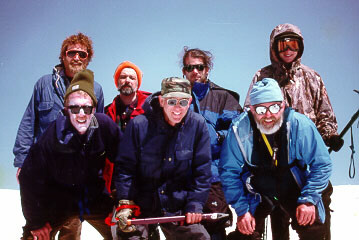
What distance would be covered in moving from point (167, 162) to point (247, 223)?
1129 millimetres

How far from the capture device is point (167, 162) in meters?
3.48

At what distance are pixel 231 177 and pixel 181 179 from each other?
57 cm

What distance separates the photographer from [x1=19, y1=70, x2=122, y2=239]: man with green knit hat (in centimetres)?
352

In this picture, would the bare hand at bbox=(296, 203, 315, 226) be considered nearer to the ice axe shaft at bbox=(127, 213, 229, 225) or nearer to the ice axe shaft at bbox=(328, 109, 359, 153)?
the ice axe shaft at bbox=(127, 213, 229, 225)

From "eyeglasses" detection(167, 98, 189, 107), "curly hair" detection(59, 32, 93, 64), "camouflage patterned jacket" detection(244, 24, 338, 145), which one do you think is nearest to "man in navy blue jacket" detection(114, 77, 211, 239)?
"eyeglasses" detection(167, 98, 189, 107)

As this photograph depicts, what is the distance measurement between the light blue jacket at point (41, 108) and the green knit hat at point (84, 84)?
0.81 m

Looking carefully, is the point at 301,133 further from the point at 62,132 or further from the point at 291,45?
the point at 62,132

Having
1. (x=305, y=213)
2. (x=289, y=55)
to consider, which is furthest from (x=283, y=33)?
(x=305, y=213)

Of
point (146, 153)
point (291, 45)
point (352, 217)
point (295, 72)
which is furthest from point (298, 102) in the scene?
point (352, 217)

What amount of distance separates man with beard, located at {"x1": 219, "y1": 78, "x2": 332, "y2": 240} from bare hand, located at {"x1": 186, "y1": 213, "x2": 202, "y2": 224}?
0.43 metres

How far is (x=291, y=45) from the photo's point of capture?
4.53m

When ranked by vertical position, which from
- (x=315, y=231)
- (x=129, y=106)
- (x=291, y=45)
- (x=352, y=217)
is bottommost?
(x=352, y=217)

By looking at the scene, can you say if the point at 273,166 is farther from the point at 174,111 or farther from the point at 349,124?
the point at 349,124

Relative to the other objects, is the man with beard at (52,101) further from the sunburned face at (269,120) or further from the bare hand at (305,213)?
the bare hand at (305,213)
